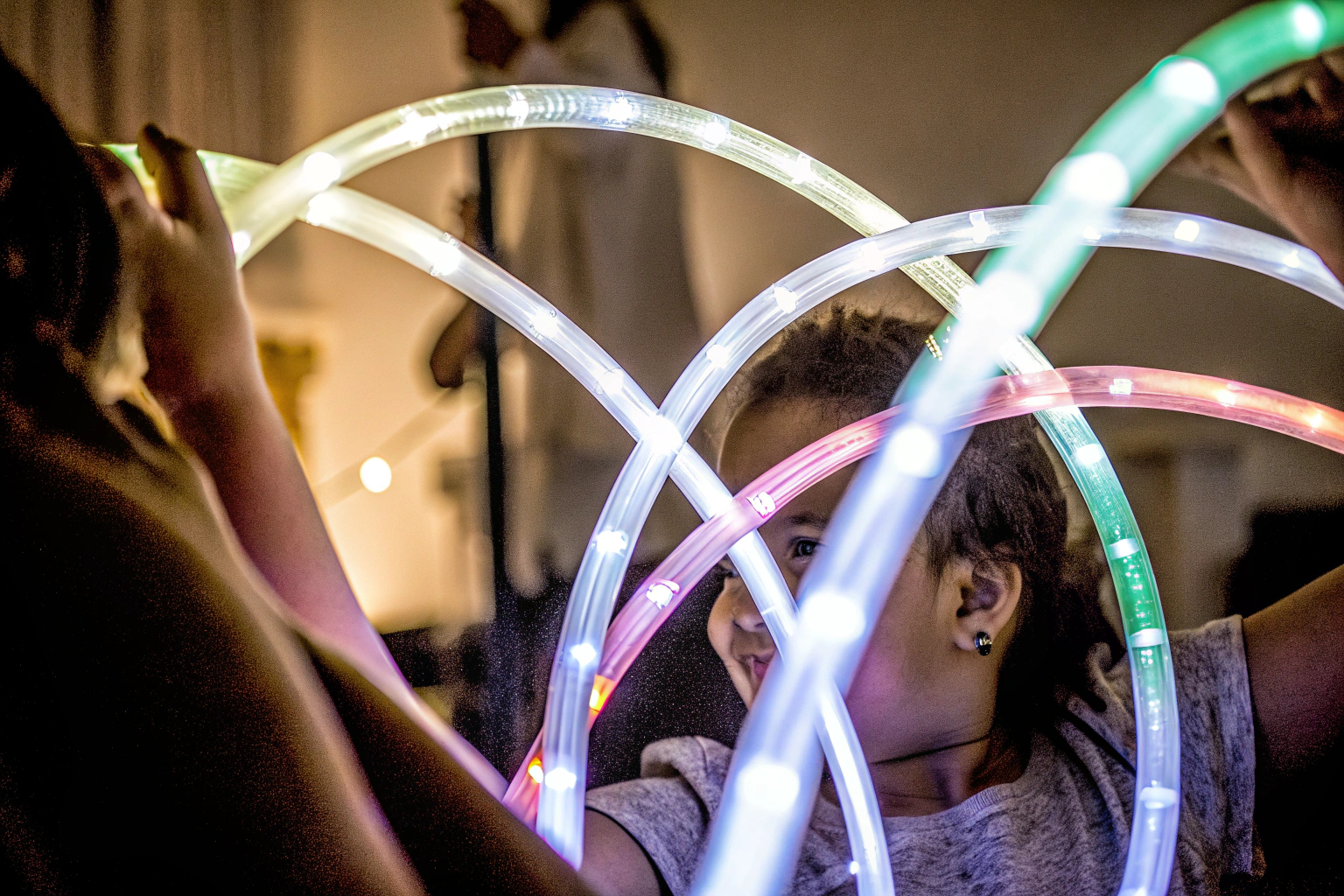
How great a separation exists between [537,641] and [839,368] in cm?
48

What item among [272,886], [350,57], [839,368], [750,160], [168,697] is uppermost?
[350,57]

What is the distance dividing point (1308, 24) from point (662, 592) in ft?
2.14

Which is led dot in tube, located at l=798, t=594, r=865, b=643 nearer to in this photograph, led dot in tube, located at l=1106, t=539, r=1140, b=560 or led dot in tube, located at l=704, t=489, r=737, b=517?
led dot in tube, located at l=704, t=489, r=737, b=517

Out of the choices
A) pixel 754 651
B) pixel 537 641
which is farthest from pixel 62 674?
pixel 754 651

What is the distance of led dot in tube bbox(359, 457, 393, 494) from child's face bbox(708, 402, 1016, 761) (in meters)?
0.42

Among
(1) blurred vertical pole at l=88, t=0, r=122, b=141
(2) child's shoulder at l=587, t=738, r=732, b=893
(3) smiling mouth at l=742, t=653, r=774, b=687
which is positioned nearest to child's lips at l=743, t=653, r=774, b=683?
(3) smiling mouth at l=742, t=653, r=774, b=687

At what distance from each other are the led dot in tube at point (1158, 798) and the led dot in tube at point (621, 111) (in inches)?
31.5

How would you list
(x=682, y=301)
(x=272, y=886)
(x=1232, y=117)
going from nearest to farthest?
(x=272, y=886)
(x=1232, y=117)
(x=682, y=301)

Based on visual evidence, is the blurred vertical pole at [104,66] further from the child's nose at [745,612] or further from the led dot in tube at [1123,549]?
the led dot in tube at [1123,549]

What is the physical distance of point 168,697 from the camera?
20.5 inches

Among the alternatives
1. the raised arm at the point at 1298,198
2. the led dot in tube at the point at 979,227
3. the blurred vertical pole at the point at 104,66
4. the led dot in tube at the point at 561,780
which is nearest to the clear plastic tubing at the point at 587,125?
the led dot in tube at the point at 561,780

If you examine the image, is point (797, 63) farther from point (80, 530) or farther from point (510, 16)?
point (80, 530)

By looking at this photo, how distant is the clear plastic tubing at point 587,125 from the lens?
70 cm

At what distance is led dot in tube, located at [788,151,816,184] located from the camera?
0.86 meters
